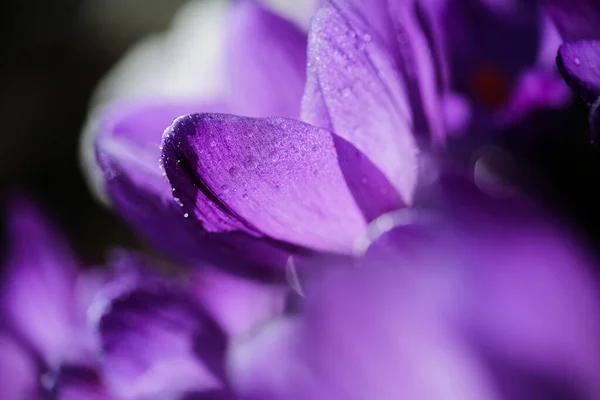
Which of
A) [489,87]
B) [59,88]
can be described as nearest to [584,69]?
[489,87]

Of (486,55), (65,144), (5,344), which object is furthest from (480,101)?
(65,144)

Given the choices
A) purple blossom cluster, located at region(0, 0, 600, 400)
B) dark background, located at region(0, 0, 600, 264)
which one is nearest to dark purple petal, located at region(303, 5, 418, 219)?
purple blossom cluster, located at region(0, 0, 600, 400)

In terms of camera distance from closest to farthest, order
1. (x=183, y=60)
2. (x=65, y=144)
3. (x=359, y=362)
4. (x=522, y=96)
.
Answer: (x=359, y=362) → (x=522, y=96) → (x=183, y=60) → (x=65, y=144)

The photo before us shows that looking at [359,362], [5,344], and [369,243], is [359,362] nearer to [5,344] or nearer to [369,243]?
[369,243]

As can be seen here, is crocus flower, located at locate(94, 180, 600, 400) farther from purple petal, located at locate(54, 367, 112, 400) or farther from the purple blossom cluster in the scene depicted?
purple petal, located at locate(54, 367, 112, 400)

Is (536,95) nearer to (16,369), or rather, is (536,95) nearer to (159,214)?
(159,214)

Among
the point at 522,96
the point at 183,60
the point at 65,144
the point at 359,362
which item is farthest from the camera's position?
the point at 65,144

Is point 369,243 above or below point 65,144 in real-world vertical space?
above
